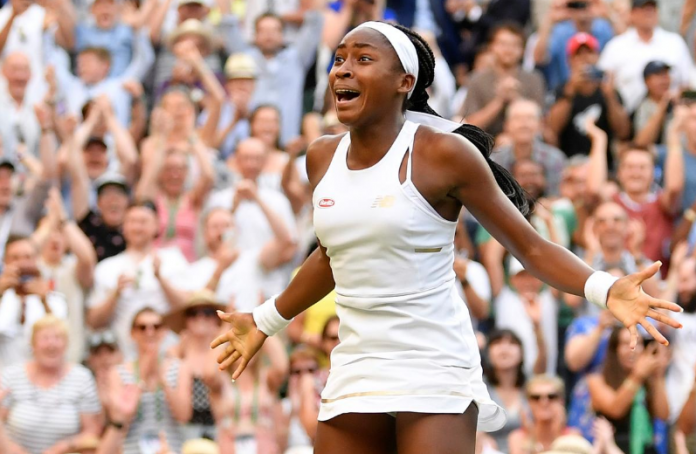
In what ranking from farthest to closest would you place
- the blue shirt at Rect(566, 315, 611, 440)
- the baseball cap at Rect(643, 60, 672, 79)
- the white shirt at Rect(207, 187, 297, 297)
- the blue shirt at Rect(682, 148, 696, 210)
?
the baseball cap at Rect(643, 60, 672, 79) < the blue shirt at Rect(682, 148, 696, 210) < the white shirt at Rect(207, 187, 297, 297) < the blue shirt at Rect(566, 315, 611, 440)

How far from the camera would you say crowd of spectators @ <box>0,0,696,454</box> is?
7969 millimetres

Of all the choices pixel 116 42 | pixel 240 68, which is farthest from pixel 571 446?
pixel 116 42

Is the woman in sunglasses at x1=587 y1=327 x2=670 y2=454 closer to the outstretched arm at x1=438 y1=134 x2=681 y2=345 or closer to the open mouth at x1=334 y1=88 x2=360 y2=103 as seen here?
the outstretched arm at x1=438 y1=134 x2=681 y2=345

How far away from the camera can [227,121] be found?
1127 cm

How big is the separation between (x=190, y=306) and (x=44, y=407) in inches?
39.4

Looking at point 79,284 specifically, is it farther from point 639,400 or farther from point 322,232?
point 322,232

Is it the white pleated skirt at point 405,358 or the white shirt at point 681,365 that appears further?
the white shirt at point 681,365

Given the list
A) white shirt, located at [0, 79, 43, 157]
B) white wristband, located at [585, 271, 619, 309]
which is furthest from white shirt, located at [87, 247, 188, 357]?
white wristband, located at [585, 271, 619, 309]

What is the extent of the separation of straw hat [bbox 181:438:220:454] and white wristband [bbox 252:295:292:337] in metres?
2.65

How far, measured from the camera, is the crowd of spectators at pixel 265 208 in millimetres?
7969

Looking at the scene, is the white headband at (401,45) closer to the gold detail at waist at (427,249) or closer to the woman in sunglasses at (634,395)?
the gold detail at waist at (427,249)

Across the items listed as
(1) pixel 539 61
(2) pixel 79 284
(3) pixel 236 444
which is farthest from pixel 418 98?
(1) pixel 539 61

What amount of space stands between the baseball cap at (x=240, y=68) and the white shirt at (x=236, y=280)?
7.86 ft

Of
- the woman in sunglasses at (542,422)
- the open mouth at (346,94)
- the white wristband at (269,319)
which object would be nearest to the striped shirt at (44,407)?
the woman in sunglasses at (542,422)
